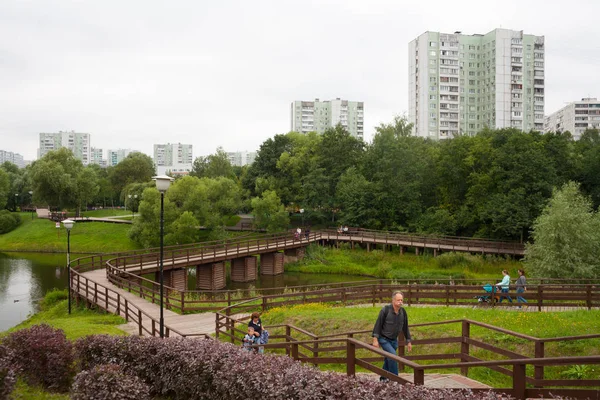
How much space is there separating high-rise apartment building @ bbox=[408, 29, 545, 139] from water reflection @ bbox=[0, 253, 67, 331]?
6567cm

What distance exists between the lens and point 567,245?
31.5 metres

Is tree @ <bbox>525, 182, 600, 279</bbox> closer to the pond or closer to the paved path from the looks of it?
the pond

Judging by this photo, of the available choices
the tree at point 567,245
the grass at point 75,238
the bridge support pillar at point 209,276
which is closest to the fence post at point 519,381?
the tree at point 567,245

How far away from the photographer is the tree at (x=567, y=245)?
3098 centimetres

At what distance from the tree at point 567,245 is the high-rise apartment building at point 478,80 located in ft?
176

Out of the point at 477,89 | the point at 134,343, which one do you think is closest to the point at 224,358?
the point at 134,343

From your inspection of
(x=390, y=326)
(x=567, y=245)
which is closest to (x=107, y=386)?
(x=390, y=326)

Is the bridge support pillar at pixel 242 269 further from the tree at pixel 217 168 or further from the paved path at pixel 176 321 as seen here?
the tree at pixel 217 168

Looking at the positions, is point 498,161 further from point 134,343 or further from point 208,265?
point 134,343

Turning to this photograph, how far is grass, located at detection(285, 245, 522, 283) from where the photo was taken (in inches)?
1674

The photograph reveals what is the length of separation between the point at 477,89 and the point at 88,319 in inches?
3336

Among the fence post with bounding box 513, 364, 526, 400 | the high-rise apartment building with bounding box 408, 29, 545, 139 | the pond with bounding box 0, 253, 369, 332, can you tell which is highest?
the high-rise apartment building with bounding box 408, 29, 545, 139

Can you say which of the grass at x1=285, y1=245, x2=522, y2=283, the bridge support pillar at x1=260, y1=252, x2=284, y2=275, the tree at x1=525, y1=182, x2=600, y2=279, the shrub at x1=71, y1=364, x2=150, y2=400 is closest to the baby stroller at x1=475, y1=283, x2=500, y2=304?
the tree at x1=525, y1=182, x2=600, y2=279

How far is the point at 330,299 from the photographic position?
2233cm
